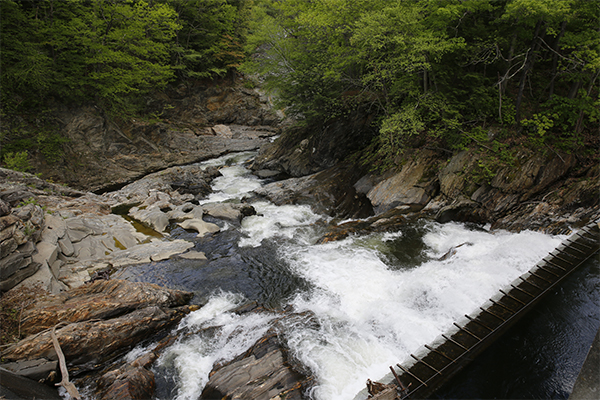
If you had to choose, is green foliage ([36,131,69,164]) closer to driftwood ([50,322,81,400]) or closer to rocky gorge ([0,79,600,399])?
rocky gorge ([0,79,600,399])

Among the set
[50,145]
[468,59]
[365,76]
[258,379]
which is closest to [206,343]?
[258,379]

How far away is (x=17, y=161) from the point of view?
49.7ft

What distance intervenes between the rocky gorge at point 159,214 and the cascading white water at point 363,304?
1.35ft

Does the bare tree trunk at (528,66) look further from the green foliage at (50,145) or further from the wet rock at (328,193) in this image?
the green foliage at (50,145)

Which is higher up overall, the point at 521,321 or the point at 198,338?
the point at 521,321

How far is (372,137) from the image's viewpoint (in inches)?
655

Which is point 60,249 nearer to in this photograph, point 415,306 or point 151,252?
point 151,252

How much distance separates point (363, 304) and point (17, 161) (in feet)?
62.9

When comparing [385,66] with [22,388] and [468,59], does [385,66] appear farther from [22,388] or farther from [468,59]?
[22,388]

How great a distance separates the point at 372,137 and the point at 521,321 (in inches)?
482

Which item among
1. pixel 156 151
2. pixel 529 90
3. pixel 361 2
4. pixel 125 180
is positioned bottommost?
pixel 125 180

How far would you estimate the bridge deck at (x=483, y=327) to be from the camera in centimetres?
497

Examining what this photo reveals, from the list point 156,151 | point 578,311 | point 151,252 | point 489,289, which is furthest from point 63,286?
point 156,151

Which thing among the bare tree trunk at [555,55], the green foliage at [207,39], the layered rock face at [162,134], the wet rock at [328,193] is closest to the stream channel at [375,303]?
the wet rock at [328,193]
